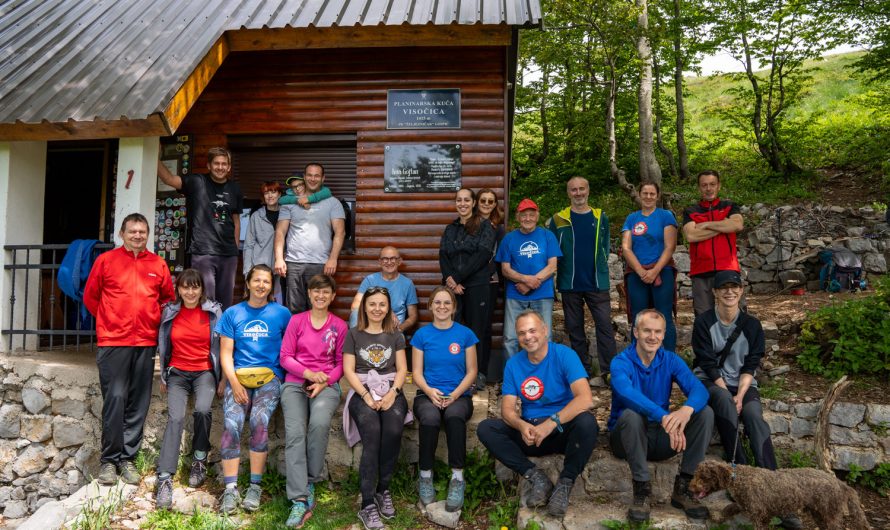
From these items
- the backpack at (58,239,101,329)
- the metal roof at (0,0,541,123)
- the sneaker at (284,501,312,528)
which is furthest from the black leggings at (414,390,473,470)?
the backpack at (58,239,101,329)

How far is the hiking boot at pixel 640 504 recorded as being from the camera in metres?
3.51

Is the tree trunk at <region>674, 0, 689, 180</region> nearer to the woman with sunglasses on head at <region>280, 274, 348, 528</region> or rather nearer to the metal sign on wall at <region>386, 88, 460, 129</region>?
the metal sign on wall at <region>386, 88, 460, 129</region>

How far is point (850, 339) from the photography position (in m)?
5.18

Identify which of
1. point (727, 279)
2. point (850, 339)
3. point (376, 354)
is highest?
point (727, 279)

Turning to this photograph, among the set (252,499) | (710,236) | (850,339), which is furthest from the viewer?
(850,339)

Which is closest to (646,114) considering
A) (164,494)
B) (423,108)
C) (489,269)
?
(423,108)

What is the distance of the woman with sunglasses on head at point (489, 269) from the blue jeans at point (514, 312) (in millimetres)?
152

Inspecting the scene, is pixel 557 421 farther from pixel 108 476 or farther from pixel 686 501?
pixel 108 476

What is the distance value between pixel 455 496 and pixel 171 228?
4.60m

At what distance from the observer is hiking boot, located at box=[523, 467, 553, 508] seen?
3695mm

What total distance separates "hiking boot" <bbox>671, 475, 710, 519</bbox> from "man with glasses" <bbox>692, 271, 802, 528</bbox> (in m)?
0.39

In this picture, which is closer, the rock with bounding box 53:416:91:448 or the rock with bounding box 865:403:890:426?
the rock with bounding box 865:403:890:426

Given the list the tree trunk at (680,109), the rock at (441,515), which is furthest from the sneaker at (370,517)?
the tree trunk at (680,109)

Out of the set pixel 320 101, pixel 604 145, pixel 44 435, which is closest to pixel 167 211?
pixel 320 101
